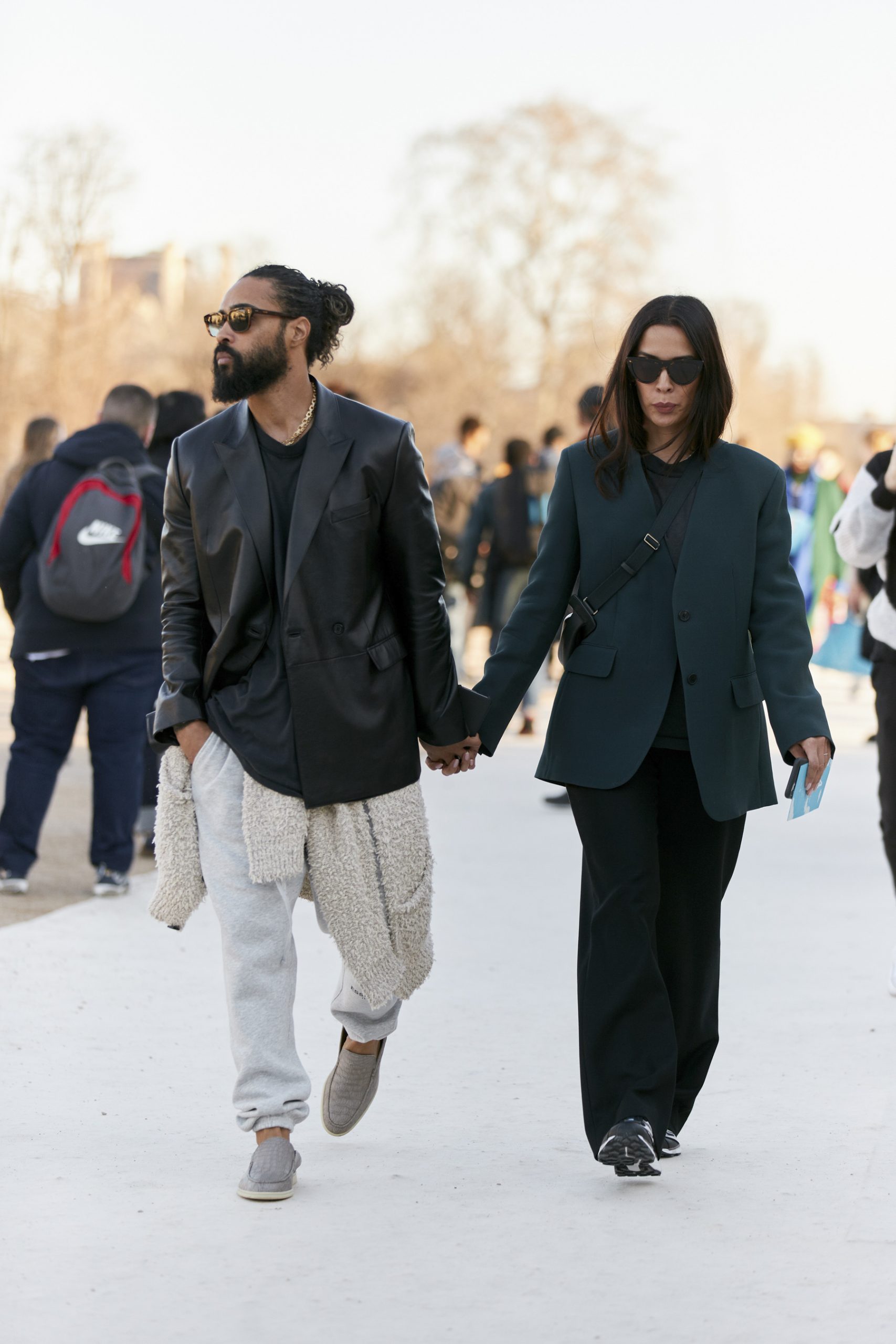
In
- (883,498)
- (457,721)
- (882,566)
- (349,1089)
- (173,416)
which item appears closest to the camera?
(457,721)

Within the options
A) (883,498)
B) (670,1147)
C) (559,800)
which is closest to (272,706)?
(670,1147)

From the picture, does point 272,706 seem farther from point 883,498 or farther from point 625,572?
point 883,498

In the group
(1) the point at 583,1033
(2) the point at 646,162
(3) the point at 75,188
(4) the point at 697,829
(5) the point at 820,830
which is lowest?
(5) the point at 820,830

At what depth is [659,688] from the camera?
3957 mm

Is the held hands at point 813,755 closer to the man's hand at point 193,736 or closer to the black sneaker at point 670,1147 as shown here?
the black sneaker at point 670,1147

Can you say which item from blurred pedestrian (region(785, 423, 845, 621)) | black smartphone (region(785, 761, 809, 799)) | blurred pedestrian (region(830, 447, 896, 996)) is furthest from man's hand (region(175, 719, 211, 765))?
blurred pedestrian (region(785, 423, 845, 621))

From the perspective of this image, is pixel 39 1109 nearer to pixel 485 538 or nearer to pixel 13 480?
pixel 13 480

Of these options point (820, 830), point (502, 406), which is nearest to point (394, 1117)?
point (820, 830)

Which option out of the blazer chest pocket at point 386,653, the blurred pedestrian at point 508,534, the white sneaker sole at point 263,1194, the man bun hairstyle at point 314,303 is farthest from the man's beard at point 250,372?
the blurred pedestrian at point 508,534

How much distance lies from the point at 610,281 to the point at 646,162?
3232mm

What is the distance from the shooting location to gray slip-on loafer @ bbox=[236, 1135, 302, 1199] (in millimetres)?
3812

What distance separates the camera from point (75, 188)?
3509 cm

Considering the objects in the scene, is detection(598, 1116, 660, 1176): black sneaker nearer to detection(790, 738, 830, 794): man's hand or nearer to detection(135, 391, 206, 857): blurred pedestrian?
detection(790, 738, 830, 794): man's hand

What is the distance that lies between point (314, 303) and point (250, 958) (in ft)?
4.60
